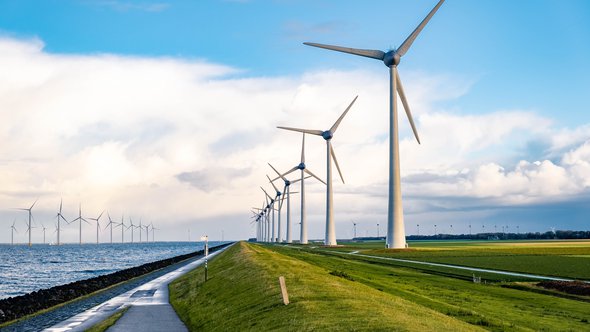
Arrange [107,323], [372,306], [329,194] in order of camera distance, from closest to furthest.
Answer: [372,306] → [107,323] → [329,194]

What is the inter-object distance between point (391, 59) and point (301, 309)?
68.6 metres

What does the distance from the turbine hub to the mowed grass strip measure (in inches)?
2067

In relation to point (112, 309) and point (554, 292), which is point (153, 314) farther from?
point (554, 292)

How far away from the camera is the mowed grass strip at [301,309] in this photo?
21844 mm

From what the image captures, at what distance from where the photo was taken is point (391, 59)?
88625mm

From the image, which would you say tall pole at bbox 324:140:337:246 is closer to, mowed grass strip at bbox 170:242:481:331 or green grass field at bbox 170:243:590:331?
green grass field at bbox 170:243:590:331

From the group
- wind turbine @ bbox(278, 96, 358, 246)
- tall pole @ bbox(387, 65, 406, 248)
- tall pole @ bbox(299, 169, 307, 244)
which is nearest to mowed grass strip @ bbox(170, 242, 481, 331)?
tall pole @ bbox(387, 65, 406, 248)

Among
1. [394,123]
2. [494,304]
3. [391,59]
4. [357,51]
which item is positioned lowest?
[494,304]

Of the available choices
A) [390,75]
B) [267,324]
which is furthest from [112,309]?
[390,75]

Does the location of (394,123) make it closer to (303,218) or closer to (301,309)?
(301,309)

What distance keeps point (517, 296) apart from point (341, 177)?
3594 inches

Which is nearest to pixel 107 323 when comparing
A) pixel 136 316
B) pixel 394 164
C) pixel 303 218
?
pixel 136 316

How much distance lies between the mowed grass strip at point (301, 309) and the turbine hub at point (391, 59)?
52496 millimetres

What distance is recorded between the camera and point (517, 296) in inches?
1495
